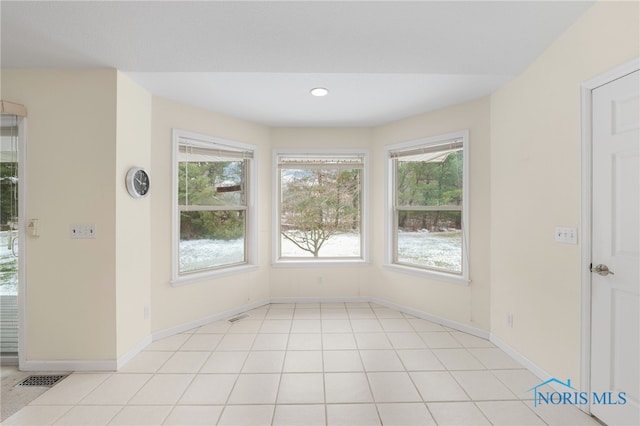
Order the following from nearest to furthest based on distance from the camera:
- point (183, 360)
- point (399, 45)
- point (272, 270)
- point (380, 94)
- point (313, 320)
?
1. point (399, 45)
2. point (183, 360)
3. point (380, 94)
4. point (313, 320)
5. point (272, 270)

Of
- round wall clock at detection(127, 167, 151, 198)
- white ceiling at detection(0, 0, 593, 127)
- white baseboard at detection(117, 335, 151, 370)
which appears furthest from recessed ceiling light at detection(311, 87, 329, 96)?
white baseboard at detection(117, 335, 151, 370)

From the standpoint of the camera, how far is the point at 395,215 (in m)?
3.89

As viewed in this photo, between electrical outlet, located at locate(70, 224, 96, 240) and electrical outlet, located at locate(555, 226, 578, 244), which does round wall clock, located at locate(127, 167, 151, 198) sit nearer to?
electrical outlet, located at locate(70, 224, 96, 240)

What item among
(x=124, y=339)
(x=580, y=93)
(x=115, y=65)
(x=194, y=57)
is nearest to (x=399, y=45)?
(x=580, y=93)

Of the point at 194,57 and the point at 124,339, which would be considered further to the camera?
the point at 124,339

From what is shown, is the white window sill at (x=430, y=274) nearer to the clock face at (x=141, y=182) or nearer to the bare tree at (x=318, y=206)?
the bare tree at (x=318, y=206)

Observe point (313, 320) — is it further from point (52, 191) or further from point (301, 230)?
point (52, 191)

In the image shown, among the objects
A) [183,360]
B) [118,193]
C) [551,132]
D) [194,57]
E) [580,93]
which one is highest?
[194,57]

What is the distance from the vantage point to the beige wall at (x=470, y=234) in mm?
2973

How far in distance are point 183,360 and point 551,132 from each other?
11.3 ft

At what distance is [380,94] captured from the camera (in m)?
2.91

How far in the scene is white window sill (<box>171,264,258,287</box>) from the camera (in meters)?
3.10

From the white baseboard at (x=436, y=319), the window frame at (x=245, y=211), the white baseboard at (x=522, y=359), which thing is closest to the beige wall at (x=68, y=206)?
the window frame at (x=245, y=211)

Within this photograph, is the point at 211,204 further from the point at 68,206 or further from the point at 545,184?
the point at 545,184
